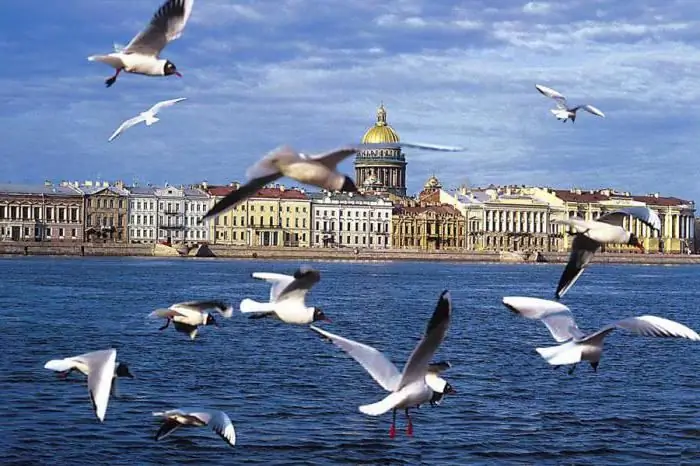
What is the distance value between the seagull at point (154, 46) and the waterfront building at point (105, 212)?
3194 inches

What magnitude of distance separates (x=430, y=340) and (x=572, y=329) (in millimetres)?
1324

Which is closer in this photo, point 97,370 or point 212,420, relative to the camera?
point 97,370

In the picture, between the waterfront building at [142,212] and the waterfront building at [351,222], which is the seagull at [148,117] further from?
the waterfront building at [351,222]

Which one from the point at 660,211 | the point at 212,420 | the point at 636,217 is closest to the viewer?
the point at 636,217

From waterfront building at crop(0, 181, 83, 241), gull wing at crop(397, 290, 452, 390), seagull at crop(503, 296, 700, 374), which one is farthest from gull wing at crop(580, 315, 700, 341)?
waterfront building at crop(0, 181, 83, 241)

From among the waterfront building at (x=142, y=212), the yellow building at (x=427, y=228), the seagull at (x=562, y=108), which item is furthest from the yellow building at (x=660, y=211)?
the seagull at (x=562, y=108)

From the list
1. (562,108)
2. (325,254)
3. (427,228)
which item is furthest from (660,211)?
(562,108)

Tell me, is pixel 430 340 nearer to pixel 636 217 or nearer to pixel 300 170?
pixel 300 170

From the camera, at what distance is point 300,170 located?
4.93 meters

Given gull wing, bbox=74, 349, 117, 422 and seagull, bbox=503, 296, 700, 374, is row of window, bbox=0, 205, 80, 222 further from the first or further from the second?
seagull, bbox=503, 296, 700, 374

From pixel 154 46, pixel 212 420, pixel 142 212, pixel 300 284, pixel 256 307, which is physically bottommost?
pixel 212 420

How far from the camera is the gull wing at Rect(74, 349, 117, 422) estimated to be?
5.62 m

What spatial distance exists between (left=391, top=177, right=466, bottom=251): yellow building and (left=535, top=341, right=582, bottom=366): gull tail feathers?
296 feet

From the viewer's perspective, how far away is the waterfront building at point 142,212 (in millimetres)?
88375
